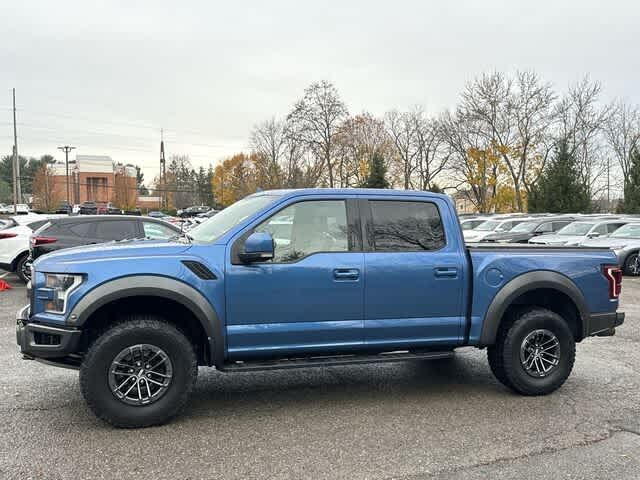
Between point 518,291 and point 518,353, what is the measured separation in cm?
Result: 59

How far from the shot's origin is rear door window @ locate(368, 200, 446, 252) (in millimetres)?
5297

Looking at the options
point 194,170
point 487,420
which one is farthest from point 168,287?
A: point 194,170

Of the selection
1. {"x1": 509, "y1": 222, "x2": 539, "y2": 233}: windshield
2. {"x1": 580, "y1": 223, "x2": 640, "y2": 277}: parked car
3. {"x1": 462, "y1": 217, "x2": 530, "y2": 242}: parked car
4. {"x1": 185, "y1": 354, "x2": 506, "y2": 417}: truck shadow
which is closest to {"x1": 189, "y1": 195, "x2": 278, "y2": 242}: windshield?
{"x1": 185, "y1": 354, "x2": 506, "y2": 417}: truck shadow

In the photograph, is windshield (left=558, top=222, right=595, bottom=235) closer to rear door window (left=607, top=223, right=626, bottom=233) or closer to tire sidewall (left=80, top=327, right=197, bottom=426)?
rear door window (left=607, top=223, right=626, bottom=233)

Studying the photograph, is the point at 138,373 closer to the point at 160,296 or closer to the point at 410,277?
the point at 160,296

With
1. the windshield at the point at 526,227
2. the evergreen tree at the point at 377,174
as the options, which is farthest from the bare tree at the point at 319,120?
the windshield at the point at 526,227

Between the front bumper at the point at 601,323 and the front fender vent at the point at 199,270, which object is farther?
the front bumper at the point at 601,323

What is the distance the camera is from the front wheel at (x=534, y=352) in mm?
5527

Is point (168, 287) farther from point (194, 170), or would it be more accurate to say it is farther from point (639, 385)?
point (194, 170)

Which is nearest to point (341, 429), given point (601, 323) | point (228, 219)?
point (228, 219)

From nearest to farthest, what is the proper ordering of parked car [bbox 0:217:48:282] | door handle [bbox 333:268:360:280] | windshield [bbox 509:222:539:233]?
door handle [bbox 333:268:360:280], parked car [bbox 0:217:48:282], windshield [bbox 509:222:539:233]

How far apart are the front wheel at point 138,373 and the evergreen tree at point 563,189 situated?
123 feet

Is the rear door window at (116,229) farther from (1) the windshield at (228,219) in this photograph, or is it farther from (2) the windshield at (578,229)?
(2) the windshield at (578,229)

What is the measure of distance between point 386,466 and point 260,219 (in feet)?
7.16
